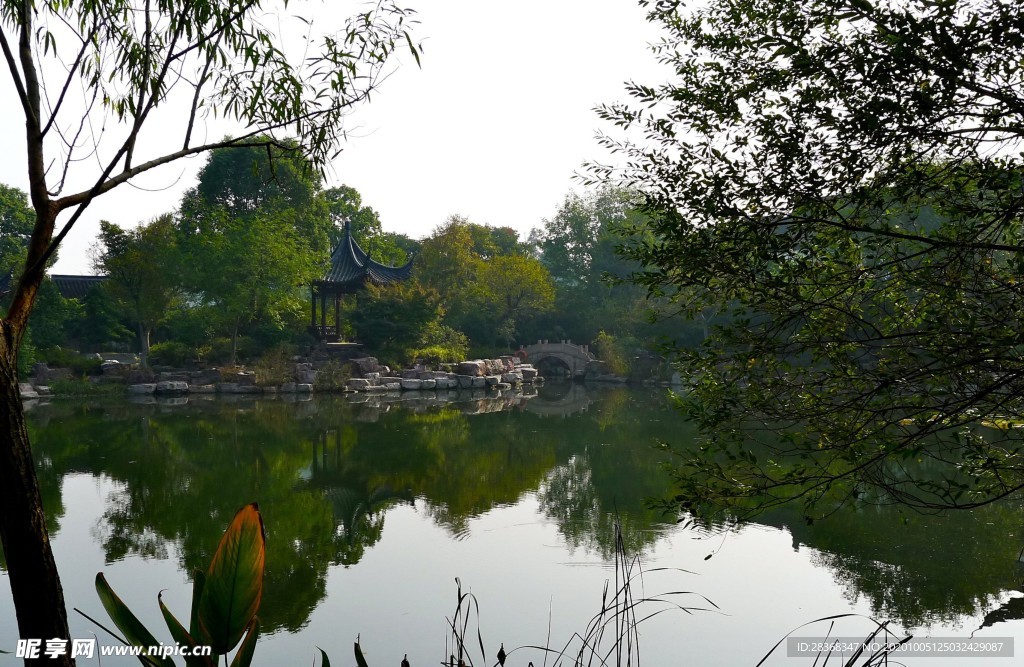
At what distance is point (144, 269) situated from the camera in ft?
61.1

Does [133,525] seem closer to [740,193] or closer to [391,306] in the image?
[740,193]

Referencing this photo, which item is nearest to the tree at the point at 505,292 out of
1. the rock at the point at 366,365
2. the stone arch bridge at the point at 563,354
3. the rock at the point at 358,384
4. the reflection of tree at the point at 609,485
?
the stone arch bridge at the point at 563,354

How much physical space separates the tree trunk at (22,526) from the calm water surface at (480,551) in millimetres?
1951

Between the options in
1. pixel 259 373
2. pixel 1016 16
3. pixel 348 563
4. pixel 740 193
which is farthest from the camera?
pixel 259 373

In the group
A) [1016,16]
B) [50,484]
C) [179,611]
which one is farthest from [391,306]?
[1016,16]

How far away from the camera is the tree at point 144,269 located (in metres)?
18.7

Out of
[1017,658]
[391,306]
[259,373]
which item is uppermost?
[391,306]

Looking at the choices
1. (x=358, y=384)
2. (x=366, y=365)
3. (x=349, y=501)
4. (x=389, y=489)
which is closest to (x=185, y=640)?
(x=349, y=501)

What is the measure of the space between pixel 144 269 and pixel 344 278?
4909mm

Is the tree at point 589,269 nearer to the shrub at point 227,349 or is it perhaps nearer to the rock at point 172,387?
the shrub at point 227,349

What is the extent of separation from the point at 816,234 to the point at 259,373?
17059 millimetres

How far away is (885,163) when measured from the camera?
2516 millimetres

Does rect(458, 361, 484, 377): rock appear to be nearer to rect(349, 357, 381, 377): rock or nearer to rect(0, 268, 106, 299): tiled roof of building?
rect(349, 357, 381, 377): rock

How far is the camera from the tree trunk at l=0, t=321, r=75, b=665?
6.50ft
